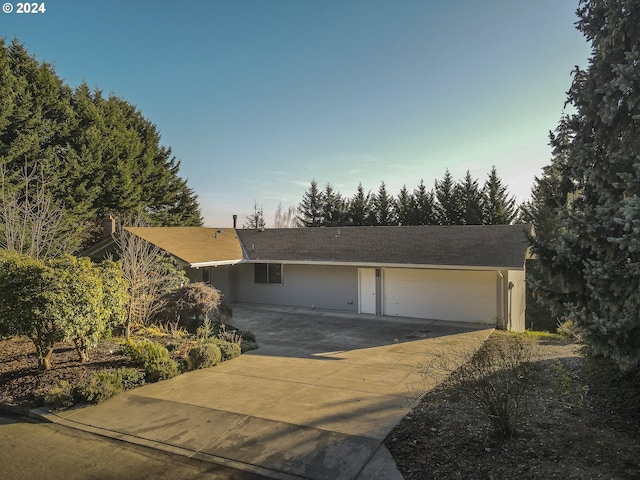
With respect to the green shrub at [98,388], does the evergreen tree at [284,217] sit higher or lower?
higher

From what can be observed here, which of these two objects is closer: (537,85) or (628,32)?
(628,32)

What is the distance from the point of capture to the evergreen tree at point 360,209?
37.5 m

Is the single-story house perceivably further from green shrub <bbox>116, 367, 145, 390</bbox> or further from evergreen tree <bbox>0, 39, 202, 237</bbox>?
evergreen tree <bbox>0, 39, 202, 237</bbox>

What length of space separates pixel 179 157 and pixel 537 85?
102ft

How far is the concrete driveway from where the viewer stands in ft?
18.0

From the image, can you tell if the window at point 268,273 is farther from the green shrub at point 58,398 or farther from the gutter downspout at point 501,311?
the green shrub at point 58,398

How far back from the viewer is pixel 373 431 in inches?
243

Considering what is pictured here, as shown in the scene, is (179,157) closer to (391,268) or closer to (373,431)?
(391,268)

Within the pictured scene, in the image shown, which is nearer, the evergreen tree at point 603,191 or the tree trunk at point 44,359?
the evergreen tree at point 603,191

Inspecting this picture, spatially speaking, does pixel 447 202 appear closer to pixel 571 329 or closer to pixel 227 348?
pixel 227 348

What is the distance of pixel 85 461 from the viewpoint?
5582 millimetres

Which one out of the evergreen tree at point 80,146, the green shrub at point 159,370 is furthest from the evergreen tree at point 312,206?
the green shrub at point 159,370

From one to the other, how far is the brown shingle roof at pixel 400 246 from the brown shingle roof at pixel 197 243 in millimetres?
1002

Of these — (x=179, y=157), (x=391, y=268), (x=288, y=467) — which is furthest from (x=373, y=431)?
(x=179, y=157)
